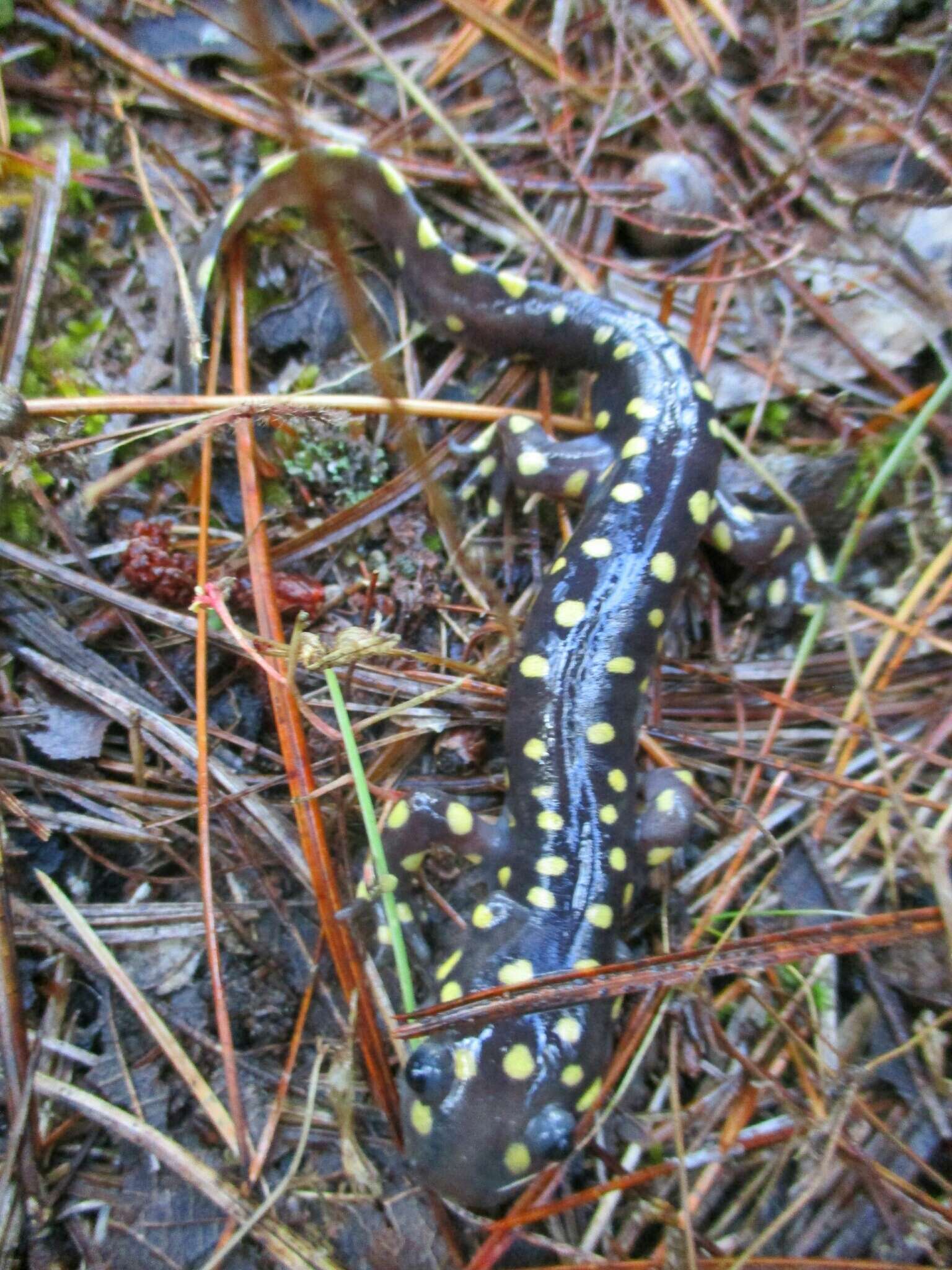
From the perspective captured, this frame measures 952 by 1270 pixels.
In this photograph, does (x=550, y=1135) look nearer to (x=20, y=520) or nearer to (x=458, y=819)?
(x=458, y=819)

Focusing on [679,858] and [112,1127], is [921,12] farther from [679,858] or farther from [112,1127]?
[112,1127]

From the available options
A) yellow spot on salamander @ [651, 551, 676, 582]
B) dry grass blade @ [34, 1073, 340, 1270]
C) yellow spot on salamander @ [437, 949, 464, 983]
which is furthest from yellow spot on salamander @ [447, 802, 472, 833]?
dry grass blade @ [34, 1073, 340, 1270]

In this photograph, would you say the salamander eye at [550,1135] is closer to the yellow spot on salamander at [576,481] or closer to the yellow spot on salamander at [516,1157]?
the yellow spot on salamander at [516,1157]

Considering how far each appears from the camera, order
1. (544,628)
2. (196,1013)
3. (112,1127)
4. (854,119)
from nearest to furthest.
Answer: (112,1127), (196,1013), (544,628), (854,119)

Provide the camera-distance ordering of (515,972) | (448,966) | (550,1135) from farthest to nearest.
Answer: (448,966) → (515,972) → (550,1135)

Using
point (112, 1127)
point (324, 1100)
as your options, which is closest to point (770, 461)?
point (324, 1100)

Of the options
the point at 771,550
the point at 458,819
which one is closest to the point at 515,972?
the point at 458,819

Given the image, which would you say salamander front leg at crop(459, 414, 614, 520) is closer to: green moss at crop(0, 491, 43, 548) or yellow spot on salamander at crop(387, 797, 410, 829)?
yellow spot on salamander at crop(387, 797, 410, 829)
